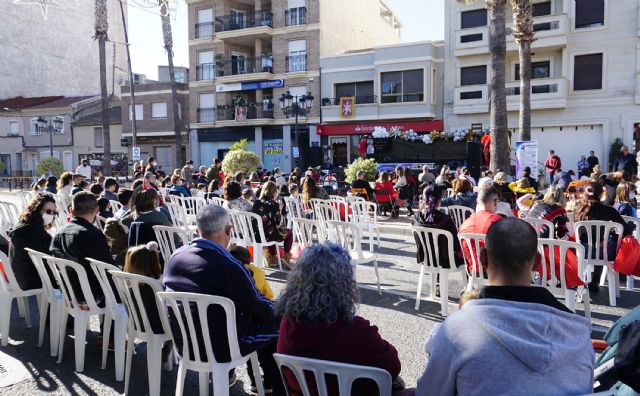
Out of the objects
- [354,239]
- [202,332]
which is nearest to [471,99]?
[354,239]

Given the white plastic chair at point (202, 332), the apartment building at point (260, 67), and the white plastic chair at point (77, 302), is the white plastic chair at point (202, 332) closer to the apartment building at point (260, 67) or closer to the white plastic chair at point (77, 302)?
the white plastic chair at point (77, 302)

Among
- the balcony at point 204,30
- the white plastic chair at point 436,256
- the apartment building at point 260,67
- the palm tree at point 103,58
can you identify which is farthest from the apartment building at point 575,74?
the white plastic chair at point 436,256

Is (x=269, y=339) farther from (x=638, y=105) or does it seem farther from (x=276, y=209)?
(x=638, y=105)

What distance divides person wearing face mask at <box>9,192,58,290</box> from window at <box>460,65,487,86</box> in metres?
23.6

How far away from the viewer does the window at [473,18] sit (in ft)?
82.6

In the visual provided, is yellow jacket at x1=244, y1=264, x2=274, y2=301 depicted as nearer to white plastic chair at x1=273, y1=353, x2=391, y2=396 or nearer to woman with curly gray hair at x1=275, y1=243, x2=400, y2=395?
woman with curly gray hair at x1=275, y1=243, x2=400, y2=395

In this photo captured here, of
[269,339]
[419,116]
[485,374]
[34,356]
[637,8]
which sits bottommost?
[34,356]

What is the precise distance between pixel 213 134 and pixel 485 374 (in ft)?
104

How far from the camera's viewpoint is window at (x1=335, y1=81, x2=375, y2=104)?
28.1m

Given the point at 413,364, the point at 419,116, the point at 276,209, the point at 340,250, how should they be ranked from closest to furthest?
the point at 340,250, the point at 413,364, the point at 276,209, the point at 419,116

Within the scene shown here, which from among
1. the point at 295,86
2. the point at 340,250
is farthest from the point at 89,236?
the point at 295,86

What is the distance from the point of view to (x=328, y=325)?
2.46 metres

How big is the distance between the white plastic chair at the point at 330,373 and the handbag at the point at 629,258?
4522 mm

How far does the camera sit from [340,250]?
2.69m
